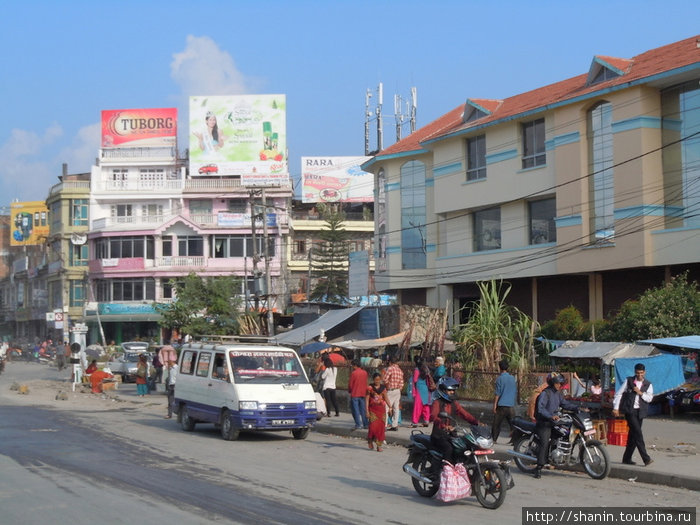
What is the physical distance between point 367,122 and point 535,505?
67.6 meters

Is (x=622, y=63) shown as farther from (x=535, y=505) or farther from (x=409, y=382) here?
(x=535, y=505)

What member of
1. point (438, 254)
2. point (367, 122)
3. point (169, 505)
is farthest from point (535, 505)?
point (367, 122)

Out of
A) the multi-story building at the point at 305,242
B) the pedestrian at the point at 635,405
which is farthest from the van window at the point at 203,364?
the multi-story building at the point at 305,242

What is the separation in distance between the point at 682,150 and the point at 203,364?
17.7 m

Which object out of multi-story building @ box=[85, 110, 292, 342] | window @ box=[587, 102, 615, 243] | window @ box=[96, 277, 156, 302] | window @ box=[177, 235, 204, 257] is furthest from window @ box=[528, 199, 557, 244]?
window @ box=[96, 277, 156, 302]

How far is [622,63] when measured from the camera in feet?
102

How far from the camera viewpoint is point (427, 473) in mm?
11109

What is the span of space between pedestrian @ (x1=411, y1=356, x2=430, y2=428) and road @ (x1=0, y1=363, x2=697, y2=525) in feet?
6.17

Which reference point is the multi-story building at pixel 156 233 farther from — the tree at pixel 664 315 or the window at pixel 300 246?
the tree at pixel 664 315

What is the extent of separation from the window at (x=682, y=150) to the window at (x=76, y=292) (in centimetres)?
5036

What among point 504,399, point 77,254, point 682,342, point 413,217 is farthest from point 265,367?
point 77,254

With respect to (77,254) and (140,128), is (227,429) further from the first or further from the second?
(77,254)

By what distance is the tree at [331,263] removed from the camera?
213 feet

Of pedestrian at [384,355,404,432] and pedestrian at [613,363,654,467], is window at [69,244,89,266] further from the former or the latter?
pedestrian at [613,363,654,467]
